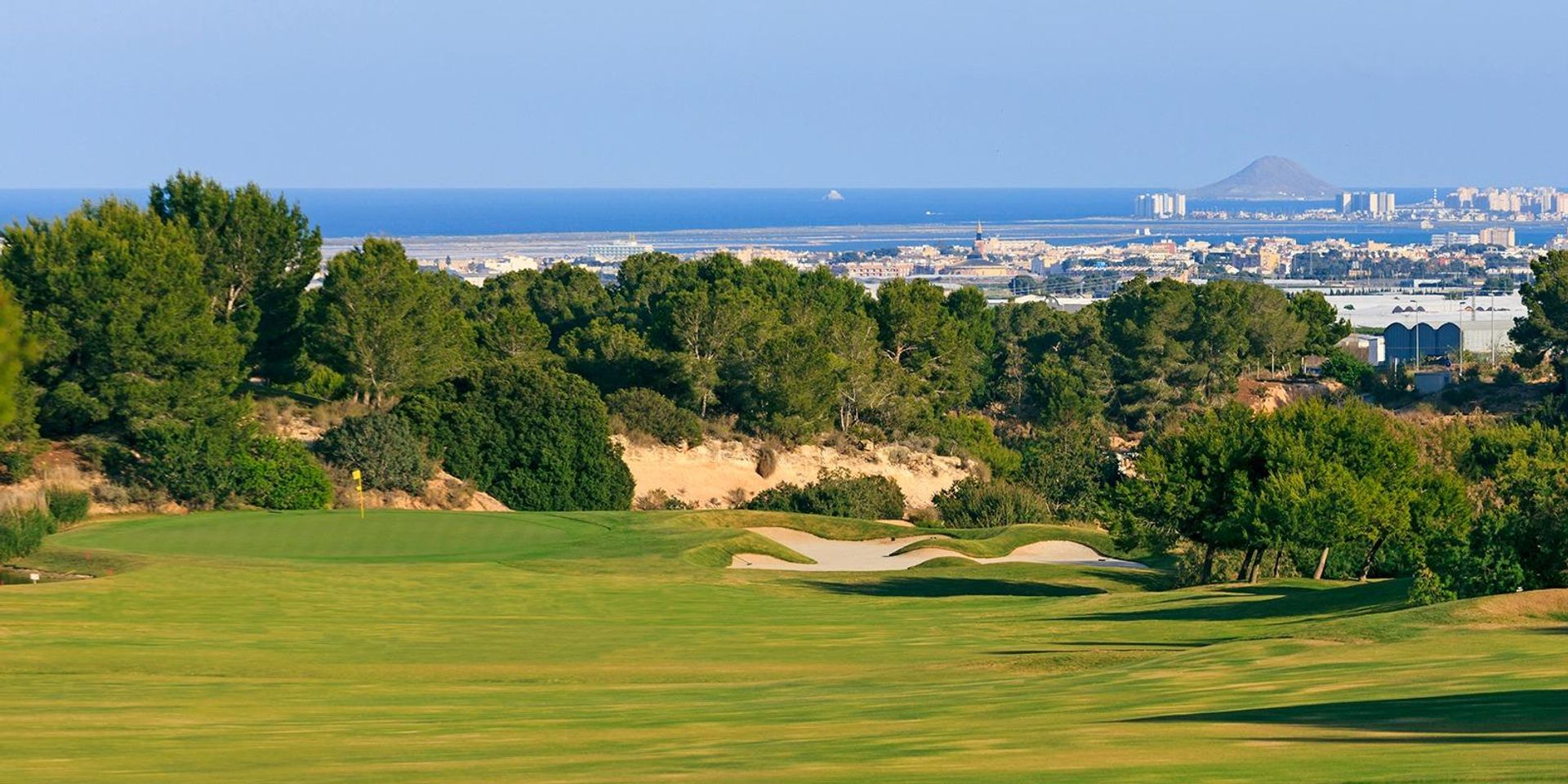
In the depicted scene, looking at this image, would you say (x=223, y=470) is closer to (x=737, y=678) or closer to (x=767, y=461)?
(x=767, y=461)

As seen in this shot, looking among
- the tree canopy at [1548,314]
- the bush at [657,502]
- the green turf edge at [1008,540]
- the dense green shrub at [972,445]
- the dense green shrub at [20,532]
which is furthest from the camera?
the tree canopy at [1548,314]

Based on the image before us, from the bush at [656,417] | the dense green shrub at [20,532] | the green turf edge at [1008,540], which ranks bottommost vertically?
the green turf edge at [1008,540]

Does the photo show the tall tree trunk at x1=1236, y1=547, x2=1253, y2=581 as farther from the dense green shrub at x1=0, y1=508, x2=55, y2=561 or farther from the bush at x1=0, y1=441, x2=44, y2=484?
the bush at x1=0, y1=441, x2=44, y2=484

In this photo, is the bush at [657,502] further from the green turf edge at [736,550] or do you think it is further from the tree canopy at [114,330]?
the green turf edge at [736,550]

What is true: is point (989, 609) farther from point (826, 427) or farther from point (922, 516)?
point (826, 427)

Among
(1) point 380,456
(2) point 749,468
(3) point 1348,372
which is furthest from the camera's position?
(3) point 1348,372

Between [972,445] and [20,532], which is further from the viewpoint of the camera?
[972,445]

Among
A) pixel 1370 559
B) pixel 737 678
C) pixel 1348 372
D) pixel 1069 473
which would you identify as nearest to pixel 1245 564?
pixel 1370 559

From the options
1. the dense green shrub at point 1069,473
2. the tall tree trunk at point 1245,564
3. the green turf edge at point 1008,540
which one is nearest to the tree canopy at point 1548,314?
the dense green shrub at point 1069,473

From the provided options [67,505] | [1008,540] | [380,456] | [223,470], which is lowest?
[1008,540]
